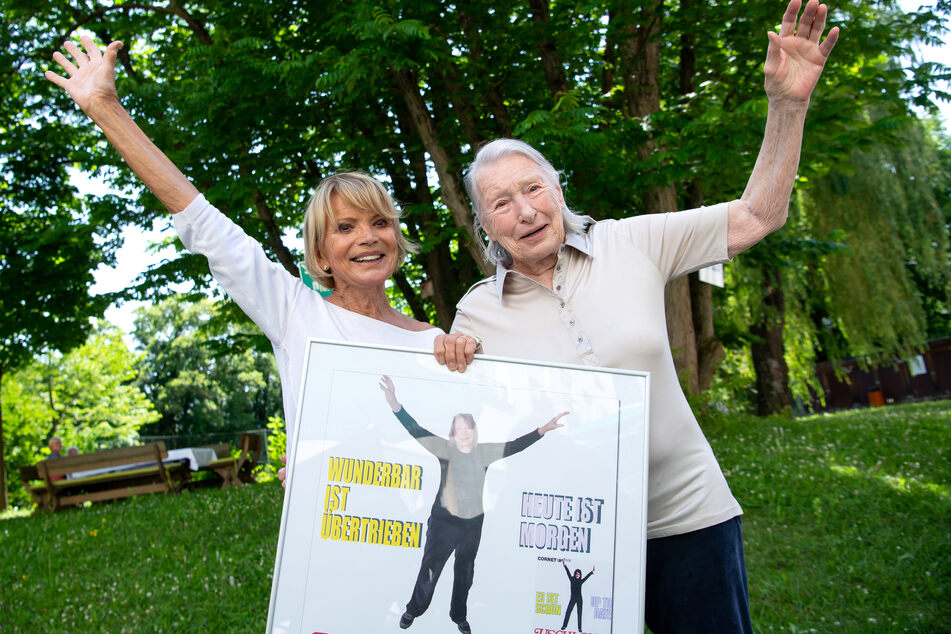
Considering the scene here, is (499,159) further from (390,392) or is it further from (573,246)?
(390,392)

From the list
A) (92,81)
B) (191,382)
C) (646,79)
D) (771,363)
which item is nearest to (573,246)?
(92,81)

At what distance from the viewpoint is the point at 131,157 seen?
7.14 ft

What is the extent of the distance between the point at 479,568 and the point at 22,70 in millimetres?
13597

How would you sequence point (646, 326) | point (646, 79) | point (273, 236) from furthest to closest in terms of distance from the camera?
1. point (273, 236)
2. point (646, 79)
3. point (646, 326)

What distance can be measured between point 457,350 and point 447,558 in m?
0.53

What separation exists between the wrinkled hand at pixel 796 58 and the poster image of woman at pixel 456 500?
1.05 m

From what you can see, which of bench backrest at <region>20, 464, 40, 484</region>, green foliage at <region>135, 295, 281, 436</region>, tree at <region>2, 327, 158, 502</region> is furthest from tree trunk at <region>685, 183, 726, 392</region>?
green foliage at <region>135, 295, 281, 436</region>

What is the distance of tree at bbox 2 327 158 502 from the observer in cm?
3253

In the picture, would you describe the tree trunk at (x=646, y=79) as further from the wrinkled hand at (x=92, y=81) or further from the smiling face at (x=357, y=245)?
the wrinkled hand at (x=92, y=81)

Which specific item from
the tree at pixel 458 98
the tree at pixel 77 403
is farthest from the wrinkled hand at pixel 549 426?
the tree at pixel 77 403

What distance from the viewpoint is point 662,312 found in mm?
2143

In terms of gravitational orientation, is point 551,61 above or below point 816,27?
above

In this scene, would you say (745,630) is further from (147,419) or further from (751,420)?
(147,419)

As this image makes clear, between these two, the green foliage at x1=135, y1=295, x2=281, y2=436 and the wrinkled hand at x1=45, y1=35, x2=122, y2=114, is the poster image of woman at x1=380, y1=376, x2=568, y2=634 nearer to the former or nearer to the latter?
the wrinkled hand at x1=45, y1=35, x2=122, y2=114
